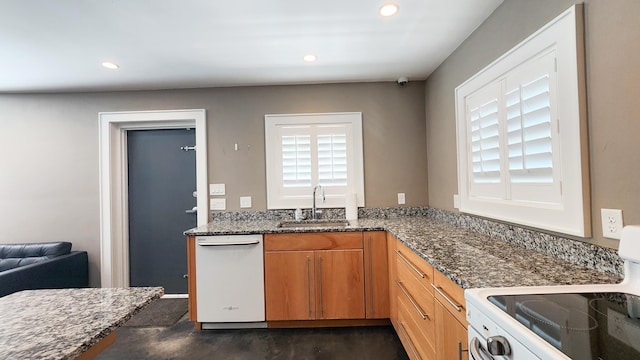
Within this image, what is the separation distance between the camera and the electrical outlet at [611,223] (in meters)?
1.07

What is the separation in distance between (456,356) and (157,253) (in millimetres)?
3102

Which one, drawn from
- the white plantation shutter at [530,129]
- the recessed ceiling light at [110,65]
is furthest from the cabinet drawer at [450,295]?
the recessed ceiling light at [110,65]

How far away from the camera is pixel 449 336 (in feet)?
4.18

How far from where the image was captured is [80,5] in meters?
1.64

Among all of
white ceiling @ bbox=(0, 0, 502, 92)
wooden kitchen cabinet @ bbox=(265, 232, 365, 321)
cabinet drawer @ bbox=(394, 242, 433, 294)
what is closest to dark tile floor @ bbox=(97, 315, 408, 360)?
wooden kitchen cabinet @ bbox=(265, 232, 365, 321)

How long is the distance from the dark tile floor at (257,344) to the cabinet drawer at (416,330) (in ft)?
0.95

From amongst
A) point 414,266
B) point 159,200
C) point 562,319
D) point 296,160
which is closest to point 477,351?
point 562,319

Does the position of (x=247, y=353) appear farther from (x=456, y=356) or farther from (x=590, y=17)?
(x=590, y=17)

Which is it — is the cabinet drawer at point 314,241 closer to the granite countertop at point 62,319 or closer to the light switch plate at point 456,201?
the light switch plate at point 456,201

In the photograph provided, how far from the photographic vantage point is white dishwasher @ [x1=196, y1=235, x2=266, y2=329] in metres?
2.40

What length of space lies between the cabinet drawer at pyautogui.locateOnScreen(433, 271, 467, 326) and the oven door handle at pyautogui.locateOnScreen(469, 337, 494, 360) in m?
0.17

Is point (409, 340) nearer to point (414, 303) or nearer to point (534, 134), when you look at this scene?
point (414, 303)

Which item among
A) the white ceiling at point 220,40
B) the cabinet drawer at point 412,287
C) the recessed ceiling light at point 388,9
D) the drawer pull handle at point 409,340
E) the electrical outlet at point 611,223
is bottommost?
the drawer pull handle at point 409,340

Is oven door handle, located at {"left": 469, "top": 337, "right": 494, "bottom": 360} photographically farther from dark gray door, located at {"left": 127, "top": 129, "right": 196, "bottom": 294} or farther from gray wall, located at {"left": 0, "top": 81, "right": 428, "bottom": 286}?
dark gray door, located at {"left": 127, "top": 129, "right": 196, "bottom": 294}
